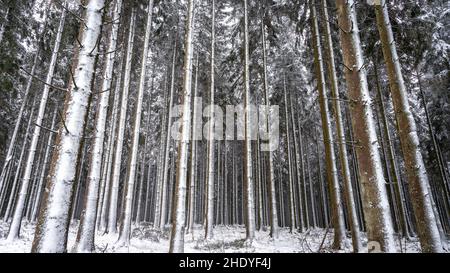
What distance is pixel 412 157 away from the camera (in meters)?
4.85

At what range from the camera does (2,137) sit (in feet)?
42.1

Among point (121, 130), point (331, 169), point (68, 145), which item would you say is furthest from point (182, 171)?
point (331, 169)

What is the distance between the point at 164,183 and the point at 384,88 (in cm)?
1124

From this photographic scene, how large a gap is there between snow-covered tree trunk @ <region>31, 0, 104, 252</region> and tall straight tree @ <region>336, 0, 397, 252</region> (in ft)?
12.9

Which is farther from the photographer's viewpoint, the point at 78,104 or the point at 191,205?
the point at 191,205

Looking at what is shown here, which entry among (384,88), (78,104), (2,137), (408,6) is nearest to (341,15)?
(78,104)

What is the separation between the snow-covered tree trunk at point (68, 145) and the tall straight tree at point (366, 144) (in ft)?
12.9

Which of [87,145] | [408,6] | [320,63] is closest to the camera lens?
[408,6]

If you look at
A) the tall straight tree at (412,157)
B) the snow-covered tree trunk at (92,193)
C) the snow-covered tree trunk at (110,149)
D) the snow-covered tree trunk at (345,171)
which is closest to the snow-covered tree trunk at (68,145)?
the snow-covered tree trunk at (92,193)

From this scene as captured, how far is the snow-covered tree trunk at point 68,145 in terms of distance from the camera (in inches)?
104

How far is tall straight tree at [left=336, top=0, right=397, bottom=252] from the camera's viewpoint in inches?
149

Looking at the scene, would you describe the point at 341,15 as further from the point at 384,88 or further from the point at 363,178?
the point at 384,88

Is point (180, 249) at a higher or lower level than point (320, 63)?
lower
